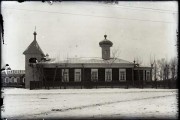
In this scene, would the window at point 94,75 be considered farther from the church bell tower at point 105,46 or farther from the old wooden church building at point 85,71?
the church bell tower at point 105,46

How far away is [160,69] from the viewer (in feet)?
191

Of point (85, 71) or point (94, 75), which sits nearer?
point (85, 71)

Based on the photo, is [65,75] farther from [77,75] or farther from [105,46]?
[105,46]

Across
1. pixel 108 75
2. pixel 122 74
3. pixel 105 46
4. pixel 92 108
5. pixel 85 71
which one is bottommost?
pixel 92 108

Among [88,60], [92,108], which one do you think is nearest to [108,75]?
[88,60]

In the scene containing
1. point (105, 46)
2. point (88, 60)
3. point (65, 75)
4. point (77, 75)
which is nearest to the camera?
point (65, 75)

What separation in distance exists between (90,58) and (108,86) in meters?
5.46

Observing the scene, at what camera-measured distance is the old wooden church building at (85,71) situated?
38188 mm

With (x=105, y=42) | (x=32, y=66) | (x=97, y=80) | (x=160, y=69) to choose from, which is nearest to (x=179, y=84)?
(x=32, y=66)

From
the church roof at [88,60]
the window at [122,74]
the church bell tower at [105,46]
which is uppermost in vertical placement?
the church bell tower at [105,46]

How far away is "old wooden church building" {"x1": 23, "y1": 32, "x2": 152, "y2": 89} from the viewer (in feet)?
125

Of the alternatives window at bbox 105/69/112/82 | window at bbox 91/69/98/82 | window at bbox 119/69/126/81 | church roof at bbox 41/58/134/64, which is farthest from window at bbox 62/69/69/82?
window at bbox 119/69/126/81

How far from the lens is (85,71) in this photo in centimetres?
4028

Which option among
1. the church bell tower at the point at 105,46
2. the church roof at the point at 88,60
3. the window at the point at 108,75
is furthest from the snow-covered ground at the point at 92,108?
the church bell tower at the point at 105,46
